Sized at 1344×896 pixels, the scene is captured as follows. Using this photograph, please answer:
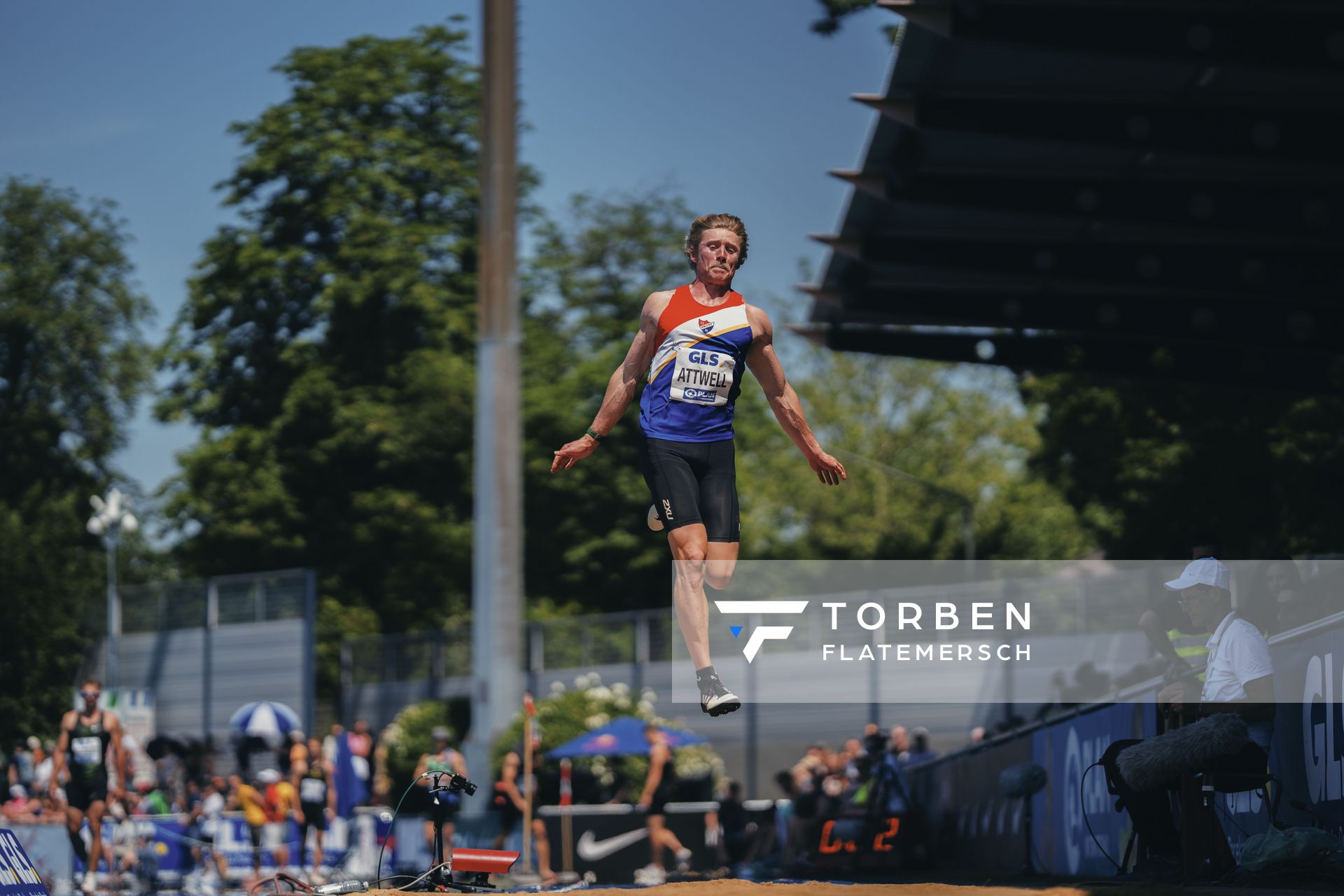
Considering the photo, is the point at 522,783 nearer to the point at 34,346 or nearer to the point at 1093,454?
the point at 1093,454

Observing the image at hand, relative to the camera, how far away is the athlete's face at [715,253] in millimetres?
9219


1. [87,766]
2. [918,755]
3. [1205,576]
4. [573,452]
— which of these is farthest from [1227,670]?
[87,766]

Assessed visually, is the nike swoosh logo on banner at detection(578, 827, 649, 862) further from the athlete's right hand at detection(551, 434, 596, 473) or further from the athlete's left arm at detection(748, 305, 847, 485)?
the athlete's right hand at detection(551, 434, 596, 473)

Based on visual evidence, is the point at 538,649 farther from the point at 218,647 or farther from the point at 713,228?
the point at 713,228

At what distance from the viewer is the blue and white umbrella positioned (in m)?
30.8

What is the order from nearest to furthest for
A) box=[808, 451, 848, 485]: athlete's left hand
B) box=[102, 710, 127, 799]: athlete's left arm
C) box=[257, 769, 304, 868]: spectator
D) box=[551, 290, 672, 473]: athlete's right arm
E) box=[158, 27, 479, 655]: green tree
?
box=[551, 290, 672, 473]: athlete's right arm < box=[808, 451, 848, 485]: athlete's left hand < box=[102, 710, 127, 799]: athlete's left arm < box=[257, 769, 304, 868]: spectator < box=[158, 27, 479, 655]: green tree

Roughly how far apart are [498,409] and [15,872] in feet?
51.5

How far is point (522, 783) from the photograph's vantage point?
25.8 meters

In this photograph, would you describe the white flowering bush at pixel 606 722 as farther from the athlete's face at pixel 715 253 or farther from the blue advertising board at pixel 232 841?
the athlete's face at pixel 715 253

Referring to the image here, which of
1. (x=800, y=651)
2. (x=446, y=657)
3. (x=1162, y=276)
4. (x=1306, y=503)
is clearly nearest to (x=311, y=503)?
(x=446, y=657)

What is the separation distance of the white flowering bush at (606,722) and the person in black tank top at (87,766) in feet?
34.8

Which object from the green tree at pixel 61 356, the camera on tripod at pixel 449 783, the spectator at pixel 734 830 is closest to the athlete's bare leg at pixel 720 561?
the camera on tripod at pixel 449 783

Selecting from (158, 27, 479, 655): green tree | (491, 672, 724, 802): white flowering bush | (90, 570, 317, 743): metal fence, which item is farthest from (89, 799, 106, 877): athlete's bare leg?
(158, 27, 479, 655): green tree

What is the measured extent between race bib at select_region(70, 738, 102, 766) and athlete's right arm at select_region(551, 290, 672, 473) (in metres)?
10.9
